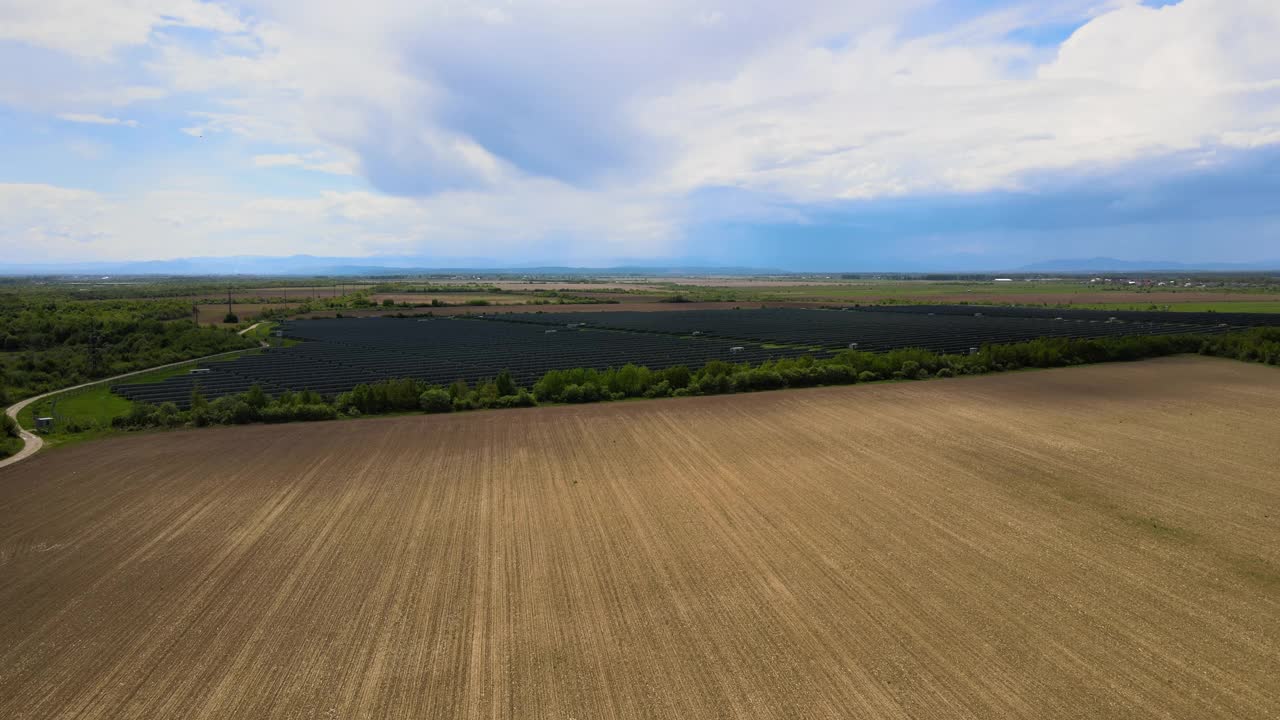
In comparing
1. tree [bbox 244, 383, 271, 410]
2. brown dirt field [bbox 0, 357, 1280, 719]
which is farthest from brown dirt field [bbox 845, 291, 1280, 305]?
tree [bbox 244, 383, 271, 410]

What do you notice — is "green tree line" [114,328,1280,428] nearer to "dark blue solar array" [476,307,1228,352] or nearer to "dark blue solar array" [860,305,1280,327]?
"dark blue solar array" [476,307,1228,352]

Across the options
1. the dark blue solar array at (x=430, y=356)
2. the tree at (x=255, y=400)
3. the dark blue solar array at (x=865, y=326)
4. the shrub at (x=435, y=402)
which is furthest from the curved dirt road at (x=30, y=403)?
the dark blue solar array at (x=865, y=326)

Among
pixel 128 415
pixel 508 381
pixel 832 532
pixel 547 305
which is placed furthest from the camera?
pixel 547 305

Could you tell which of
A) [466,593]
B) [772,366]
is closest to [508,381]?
[772,366]

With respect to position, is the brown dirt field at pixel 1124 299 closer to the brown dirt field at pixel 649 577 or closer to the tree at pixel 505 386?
the brown dirt field at pixel 649 577

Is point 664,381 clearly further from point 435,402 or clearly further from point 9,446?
point 9,446

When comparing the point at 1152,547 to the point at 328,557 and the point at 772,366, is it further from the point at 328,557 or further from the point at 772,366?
the point at 772,366
